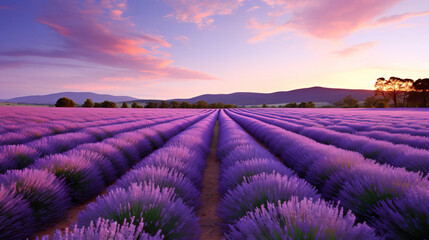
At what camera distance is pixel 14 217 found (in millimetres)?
1594

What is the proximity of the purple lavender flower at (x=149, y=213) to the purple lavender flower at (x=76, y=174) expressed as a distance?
4.38ft

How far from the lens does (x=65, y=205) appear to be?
217 cm

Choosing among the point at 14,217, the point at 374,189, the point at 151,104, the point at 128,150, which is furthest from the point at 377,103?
the point at 14,217

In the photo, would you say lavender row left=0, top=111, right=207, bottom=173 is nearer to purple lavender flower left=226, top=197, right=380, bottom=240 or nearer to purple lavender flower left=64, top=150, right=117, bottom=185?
purple lavender flower left=64, top=150, right=117, bottom=185

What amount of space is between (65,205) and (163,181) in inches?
42.2

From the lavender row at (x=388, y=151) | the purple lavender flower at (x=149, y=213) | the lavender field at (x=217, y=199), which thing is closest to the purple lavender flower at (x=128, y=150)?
the lavender field at (x=217, y=199)

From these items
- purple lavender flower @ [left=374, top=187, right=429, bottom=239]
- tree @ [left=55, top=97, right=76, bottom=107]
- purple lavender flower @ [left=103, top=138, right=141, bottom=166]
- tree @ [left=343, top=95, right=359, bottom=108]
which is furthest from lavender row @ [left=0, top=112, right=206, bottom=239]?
tree @ [left=343, top=95, right=359, bottom=108]

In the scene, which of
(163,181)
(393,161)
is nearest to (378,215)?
(163,181)

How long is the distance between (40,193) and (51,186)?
0.32 feet

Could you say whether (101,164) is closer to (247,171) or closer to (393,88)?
(247,171)

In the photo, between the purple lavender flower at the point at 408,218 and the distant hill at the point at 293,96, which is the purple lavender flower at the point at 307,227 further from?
the distant hill at the point at 293,96

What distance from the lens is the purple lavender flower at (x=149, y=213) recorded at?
126cm

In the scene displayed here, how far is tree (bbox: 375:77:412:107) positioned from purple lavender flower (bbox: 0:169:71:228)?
79.1m

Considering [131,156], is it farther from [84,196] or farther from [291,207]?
[291,207]
